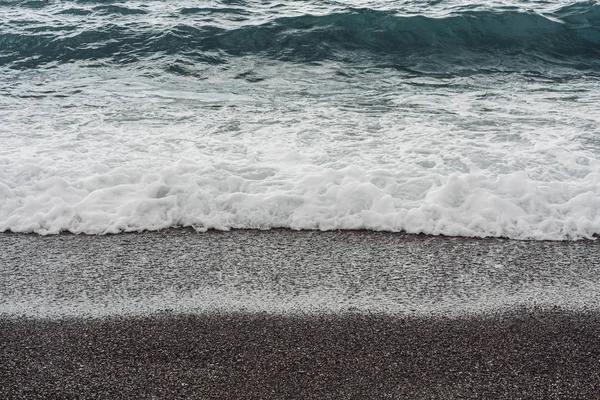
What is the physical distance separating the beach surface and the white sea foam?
231 mm

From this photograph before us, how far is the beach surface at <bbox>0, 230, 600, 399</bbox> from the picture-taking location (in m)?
2.27

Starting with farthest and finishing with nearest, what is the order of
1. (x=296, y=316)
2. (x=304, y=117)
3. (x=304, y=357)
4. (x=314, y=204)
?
(x=304, y=117) → (x=314, y=204) → (x=296, y=316) → (x=304, y=357)

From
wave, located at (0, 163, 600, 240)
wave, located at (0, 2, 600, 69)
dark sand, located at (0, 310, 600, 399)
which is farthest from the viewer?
wave, located at (0, 2, 600, 69)

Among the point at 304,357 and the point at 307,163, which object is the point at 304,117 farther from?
the point at 304,357

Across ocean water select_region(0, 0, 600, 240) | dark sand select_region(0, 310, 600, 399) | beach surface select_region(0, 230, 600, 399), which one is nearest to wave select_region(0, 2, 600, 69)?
ocean water select_region(0, 0, 600, 240)

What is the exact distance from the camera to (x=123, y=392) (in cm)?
221

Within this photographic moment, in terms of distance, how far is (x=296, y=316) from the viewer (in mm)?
2738

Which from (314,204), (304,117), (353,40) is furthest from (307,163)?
(353,40)

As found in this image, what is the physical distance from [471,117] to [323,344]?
403cm

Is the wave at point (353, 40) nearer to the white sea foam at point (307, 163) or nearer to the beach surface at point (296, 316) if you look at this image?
the white sea foam at point (307, 163)

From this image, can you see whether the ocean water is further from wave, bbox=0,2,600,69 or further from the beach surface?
the beach surface

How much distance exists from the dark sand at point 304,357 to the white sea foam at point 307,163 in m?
1.07

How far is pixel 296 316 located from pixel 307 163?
6.46 feet

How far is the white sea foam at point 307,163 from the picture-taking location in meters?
3.73
